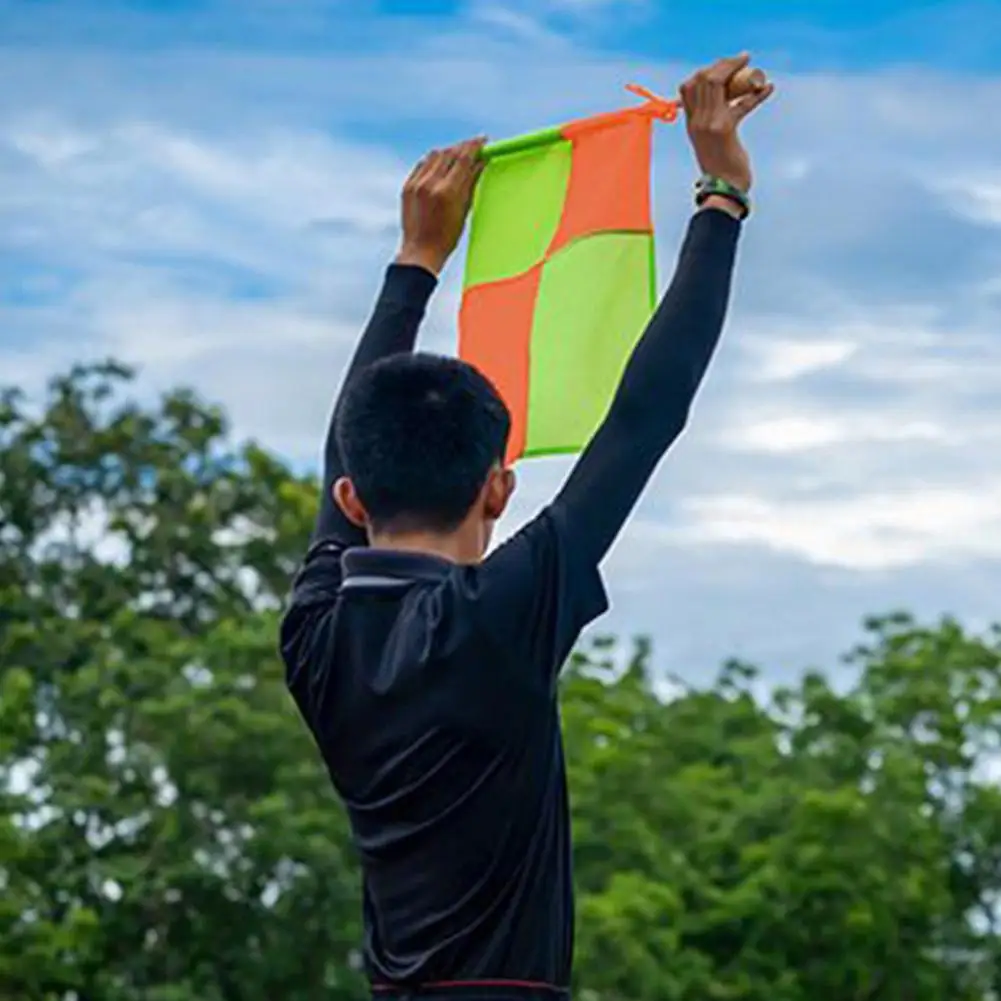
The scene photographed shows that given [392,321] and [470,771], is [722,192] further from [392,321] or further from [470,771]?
[470,771]

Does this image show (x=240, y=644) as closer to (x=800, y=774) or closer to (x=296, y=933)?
(x=296, y=933)

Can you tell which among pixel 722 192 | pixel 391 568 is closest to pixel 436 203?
pixel 722 192

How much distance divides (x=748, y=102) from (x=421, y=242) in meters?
0.58

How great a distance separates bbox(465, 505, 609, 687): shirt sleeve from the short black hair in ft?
0.33

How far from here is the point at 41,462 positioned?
42.3 meters

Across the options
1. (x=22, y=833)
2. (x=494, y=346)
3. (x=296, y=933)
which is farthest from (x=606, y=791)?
(x=494, y=346)

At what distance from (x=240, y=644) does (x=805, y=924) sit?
8.25m

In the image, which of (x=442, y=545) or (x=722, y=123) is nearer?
(x=442, y=545)

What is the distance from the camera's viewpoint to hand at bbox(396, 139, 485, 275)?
4.14m

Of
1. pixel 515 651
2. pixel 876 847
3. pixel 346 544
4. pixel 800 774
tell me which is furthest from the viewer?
pixel 800 774

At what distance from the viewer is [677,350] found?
12.0 ft

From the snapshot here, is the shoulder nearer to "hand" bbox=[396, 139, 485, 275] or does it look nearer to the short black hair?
the short black hair

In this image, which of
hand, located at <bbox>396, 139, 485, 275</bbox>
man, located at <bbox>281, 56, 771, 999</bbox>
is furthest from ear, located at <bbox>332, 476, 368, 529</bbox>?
hand, located at <bbox>396, 139, 485, 275</bbox>

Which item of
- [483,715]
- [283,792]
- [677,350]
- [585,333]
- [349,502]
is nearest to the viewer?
[483,715]
